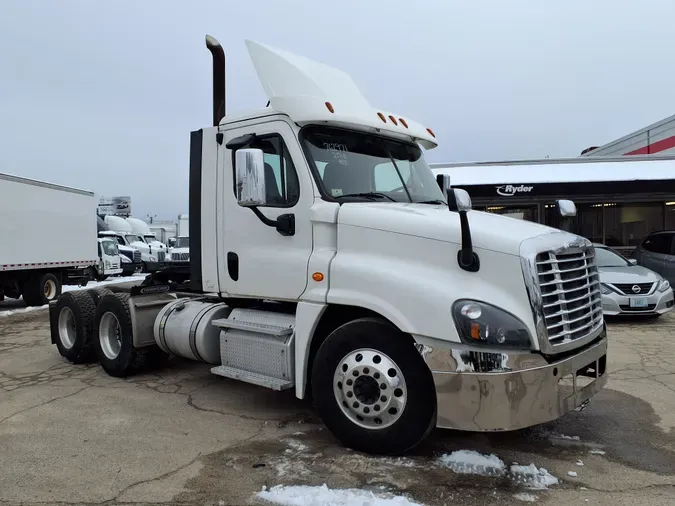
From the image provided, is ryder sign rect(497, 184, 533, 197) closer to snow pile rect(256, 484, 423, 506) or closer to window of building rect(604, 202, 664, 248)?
window of building rect(604, 202, 664, 248)

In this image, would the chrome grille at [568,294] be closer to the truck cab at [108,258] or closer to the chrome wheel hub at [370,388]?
the chrome wheel hub at [370,388]

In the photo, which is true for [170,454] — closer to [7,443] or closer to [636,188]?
[7,443]

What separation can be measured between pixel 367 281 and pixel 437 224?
662 mm

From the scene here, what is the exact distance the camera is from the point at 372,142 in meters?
4.96

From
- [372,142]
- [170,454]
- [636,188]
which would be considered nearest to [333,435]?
[170,454]

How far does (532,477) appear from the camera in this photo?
12.4ft

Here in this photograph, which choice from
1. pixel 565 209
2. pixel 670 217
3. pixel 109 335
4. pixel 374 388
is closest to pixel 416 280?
pixel 374 388

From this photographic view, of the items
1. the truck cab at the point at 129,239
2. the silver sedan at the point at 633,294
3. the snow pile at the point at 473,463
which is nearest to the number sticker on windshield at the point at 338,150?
the snow pile at the point at 473,463

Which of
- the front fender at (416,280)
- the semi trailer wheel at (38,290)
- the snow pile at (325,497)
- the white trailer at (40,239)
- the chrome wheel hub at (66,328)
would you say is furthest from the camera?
the semi trailer wheel at (38,290)

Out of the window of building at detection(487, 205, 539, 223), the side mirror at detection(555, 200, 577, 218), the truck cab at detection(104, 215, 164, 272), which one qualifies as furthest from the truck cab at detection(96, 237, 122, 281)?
the side mirror at detection(555, 200, 577, 218)

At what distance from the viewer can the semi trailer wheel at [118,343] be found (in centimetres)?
643

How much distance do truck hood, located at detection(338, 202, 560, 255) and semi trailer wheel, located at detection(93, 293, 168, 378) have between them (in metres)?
3.42

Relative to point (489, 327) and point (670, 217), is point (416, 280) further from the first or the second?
point (670, 217)

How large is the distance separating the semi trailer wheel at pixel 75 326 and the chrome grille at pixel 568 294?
5.78m
